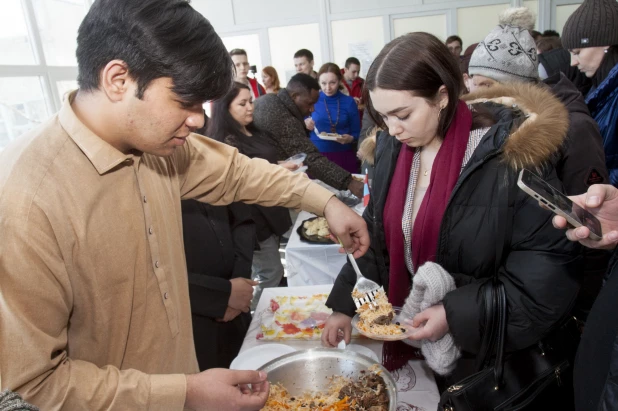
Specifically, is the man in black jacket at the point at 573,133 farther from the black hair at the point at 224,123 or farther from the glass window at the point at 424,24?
the glass window at the point at 424,24

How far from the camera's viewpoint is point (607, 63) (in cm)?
244

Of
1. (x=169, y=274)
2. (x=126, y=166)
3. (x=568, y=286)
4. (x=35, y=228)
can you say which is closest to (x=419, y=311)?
(x=568, y=286)

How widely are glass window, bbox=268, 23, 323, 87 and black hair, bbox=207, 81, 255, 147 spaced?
6.59 metres

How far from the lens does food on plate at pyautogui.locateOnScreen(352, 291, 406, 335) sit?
4.51 feet

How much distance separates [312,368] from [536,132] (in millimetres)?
1004

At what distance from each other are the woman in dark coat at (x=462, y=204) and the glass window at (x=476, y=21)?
806 centimetres

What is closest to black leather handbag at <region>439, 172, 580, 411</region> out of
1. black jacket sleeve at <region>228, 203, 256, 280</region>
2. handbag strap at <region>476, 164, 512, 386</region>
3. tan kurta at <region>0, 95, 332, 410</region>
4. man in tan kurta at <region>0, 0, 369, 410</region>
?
handbag strap at <region>476, 164, 512, 386</region>

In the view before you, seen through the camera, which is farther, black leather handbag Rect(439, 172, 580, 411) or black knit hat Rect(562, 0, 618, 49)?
black knit hat Rect(562, 0, 618, 49)

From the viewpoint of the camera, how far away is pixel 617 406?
79 centimetres

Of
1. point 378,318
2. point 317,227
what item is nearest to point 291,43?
point 317,227

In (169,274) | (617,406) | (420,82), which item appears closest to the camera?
(617,406)

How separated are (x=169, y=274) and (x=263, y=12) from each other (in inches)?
357

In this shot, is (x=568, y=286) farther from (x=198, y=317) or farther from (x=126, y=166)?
(x=198, y=317)

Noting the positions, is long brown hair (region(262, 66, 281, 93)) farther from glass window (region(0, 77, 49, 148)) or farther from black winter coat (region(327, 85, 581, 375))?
black winter coat (region(327, 85, 581, 375))
